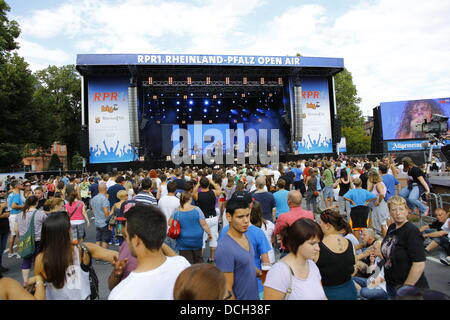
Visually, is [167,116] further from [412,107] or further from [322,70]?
[412,107]

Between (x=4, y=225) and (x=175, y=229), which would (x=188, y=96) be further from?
(x=175, y=229)

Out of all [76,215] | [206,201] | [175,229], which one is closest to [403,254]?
[175,229]

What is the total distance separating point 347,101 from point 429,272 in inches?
1623

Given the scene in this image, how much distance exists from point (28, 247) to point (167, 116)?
25.8 m

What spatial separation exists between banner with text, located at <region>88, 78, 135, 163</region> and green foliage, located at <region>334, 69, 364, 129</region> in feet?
104

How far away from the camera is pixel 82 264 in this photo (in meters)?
2.40

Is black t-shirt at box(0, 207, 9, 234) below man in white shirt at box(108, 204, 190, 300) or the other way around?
below

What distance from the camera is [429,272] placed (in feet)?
16.4

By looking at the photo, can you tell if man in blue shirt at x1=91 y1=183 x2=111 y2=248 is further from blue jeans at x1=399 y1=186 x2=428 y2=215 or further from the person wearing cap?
blue jeans at x1=399 y1=186 x2=428 y2=215

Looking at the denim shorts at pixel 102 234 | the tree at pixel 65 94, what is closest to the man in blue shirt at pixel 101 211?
the denim shorts at pixel 102 234

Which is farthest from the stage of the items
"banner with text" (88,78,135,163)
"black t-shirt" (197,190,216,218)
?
"black t-shirt" (197,190,216,218)

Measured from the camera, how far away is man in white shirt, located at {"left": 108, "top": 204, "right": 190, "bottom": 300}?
1.64 m

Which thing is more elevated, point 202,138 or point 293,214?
point 202,138
